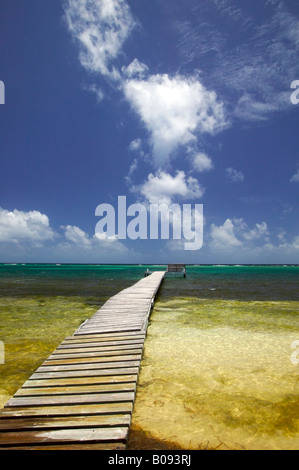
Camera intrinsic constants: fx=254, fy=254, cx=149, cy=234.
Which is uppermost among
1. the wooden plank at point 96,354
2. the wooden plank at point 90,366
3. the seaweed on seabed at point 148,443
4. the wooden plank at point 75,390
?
the wooden plank at point 75,390

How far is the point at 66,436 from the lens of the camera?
3412mm

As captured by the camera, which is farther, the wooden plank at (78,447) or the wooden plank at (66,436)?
the wooden plank at (66,436)

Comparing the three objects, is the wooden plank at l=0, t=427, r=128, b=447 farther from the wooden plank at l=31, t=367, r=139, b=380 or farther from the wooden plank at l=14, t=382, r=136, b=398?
the wooden plank at l=31, t=367, r=139, b=380

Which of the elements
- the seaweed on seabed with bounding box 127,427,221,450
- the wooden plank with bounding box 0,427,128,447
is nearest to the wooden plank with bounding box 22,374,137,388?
the seaweed on seabed with bounding box 127,427,221,450

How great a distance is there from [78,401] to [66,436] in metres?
0.80

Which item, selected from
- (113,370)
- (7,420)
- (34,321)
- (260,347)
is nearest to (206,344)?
(260,347)

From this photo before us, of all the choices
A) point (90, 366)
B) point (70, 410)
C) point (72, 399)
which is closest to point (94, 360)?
point (90, 366)

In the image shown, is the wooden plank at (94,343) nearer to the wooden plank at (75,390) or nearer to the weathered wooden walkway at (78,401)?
the weathered wooden walkway at (78,401)

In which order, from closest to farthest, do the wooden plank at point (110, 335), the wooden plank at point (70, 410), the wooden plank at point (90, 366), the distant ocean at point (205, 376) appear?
the wooden plank at point (70, 410) < the distant ocean at point (205, 376) < the wooden plank at point (90, 366) < the wooden plank at point (110, 335)

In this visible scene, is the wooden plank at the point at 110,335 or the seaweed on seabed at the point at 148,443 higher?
the wooden plank at the point at 110,335

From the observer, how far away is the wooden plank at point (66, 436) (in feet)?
10.9

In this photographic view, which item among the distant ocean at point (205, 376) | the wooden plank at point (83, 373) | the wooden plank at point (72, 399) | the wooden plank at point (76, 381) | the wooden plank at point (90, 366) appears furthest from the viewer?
the wooden plank at point (90, 366)

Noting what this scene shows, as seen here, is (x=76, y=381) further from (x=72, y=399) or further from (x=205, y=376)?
(x=205, y=376)

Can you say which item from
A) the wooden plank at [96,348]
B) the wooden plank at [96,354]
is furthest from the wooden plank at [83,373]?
the wooden plank at [96,348]
